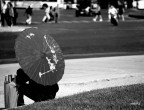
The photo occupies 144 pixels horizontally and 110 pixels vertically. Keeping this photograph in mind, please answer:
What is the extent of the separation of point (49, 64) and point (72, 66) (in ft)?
15.7

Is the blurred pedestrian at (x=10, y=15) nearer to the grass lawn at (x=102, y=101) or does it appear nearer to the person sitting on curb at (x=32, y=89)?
the grass lawn at (x=102, y=101)

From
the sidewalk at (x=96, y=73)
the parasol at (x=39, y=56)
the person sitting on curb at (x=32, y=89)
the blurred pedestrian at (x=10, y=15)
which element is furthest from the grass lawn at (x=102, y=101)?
the blurred pedestrian at (x=10, y=15)

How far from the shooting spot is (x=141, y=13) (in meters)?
53.3

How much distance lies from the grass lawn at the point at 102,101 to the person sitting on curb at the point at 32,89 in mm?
264

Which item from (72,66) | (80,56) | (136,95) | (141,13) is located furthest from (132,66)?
(141,13)

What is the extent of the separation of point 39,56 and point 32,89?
1.82ft

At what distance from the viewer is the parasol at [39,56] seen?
23.3 ft

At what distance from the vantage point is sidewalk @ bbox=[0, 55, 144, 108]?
9469 millimetres

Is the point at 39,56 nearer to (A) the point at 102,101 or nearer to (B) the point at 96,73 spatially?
(A) the point at 102,101

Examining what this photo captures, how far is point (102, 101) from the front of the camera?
23.8 feet

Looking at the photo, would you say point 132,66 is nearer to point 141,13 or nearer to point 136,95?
point 136,95

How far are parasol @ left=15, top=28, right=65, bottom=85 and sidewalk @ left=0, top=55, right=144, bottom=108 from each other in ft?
3.63

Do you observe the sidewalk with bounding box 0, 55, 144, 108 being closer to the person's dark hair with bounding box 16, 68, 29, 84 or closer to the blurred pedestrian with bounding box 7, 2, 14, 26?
the person's dark hair with bounding box 16, 68, 29, 84

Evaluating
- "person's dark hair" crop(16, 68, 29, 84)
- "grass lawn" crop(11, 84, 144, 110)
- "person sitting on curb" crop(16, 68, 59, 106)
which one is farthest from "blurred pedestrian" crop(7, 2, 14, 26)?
"person's dark hair" crop(16, 68, 29, 84)
